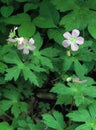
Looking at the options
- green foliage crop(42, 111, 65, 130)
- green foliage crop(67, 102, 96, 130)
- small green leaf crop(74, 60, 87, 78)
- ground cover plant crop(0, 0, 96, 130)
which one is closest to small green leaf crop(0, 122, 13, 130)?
ground cover plant crop(0, 0, 96, 130)

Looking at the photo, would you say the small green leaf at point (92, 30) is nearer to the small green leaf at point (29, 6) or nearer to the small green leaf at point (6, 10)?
the small green leaf at point (29, 6)

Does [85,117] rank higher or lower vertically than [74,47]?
lower

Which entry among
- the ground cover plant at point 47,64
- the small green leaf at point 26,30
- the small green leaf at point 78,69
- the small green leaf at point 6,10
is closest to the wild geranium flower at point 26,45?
the ground cover plant at point 47,64

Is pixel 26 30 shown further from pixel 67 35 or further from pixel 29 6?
pixel 67 35

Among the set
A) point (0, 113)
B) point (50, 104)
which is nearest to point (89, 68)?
point (50, 104)

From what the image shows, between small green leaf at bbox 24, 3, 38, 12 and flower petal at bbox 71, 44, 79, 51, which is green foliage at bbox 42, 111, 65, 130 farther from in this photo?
small green leaf at bbox 24, 3, 38, 12

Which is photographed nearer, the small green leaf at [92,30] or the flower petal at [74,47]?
the flower petal at [74,47]

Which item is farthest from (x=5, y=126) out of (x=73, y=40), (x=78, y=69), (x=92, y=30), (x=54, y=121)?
(x=92, y=30)

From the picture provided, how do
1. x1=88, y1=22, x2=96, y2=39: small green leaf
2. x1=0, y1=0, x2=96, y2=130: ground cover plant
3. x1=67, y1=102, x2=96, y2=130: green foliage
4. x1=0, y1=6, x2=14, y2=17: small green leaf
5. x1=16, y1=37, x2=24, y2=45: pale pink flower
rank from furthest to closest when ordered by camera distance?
x1=0, y1=6, x2=14, y2=17: small green leaf → x1=88, y1=22, x2=96, y2=39: small green leaf → x1=16, y1=37, x2=24, y2=45: pale pink flower → x1=0, y1=0, x2=96, y2=130: ground cover plant → x1=67, y1=102, x2=96, y2=130: green foliage
